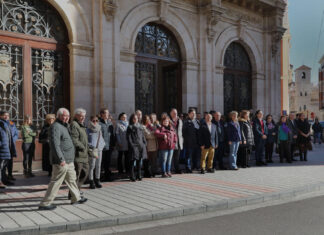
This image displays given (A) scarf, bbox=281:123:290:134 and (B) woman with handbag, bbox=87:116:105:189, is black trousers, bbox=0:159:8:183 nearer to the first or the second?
(B) woman with handbag, bbox=87:116:105:189

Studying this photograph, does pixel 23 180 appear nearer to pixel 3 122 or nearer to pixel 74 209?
pixel 3 122

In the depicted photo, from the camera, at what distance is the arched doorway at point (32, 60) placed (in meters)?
9.16

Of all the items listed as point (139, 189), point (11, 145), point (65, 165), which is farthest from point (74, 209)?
point (11, 145)

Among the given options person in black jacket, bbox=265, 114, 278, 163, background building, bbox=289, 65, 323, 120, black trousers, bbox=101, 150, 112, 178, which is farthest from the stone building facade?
background building, bbox=289, 65, 323, 120

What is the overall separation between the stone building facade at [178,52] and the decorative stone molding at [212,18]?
0.13ft

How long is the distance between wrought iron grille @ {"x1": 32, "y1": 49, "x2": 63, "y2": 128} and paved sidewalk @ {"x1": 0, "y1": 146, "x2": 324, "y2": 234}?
2252 millimetres

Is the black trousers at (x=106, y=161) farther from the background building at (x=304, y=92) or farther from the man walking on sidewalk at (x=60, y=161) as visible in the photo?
the background building at (x=304, y=92)

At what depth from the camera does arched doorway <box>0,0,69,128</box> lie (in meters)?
9.16

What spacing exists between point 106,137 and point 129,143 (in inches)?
22.8

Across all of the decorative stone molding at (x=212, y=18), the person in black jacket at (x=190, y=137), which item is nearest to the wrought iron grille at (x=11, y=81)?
the person in black jacket at (x=190, y=137)

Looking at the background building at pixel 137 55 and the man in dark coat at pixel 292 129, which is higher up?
the background building at pixel 137 55

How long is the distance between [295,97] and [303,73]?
7.39 metres

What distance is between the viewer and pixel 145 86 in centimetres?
1249

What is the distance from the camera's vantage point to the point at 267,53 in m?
17.4
